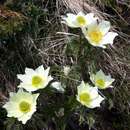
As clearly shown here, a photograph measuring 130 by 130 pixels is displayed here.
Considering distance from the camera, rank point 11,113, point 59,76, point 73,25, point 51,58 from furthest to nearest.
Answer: point 51,58 → point 59,76 → point 73,25 → point 11,113

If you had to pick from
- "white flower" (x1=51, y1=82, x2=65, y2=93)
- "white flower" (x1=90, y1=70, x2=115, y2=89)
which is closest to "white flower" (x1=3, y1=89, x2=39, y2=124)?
"white flower" (x1=51, y1=82, x2=65, y2=93)

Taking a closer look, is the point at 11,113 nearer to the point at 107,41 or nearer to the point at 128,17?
the point at 107,41

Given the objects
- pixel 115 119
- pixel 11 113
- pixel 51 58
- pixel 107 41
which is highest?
pixel 107 41

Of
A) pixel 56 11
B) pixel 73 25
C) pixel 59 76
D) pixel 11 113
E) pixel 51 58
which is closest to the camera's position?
pixel 11 113

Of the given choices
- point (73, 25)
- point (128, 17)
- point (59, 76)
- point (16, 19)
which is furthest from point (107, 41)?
point (128, 17)

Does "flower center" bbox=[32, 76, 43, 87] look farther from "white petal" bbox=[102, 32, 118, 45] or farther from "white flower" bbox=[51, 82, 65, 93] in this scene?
"white petal" bbox=[102, 32, 118, 45]

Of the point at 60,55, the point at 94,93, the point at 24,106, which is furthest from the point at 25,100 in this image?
the point at 60,55

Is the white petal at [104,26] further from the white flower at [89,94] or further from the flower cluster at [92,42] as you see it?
the white flower at [89,94]

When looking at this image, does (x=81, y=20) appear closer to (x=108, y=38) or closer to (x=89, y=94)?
(x=108, y=38)
